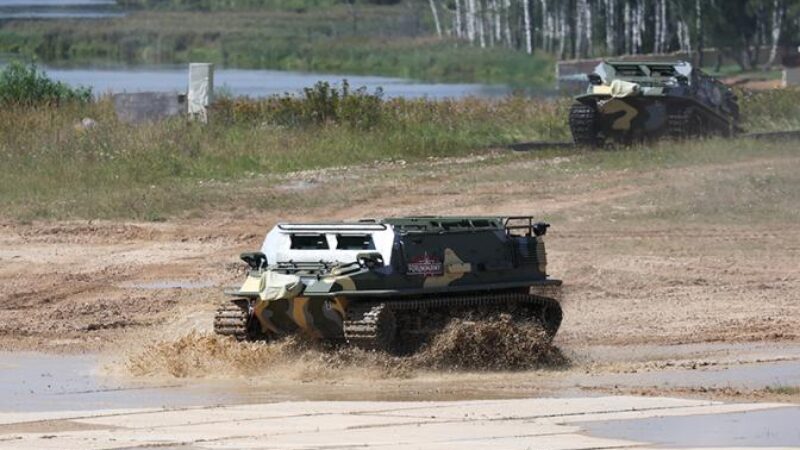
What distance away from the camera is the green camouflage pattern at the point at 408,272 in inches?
552

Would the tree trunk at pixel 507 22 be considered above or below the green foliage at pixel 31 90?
below

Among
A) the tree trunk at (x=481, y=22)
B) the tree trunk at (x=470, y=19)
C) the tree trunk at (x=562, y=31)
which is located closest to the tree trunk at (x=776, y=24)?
the tree trunk at (x=562, y=31)

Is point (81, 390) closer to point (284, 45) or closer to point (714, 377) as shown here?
point (714, 377)

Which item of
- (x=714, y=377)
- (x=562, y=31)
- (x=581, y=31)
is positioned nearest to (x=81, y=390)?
(x=714, y=377)

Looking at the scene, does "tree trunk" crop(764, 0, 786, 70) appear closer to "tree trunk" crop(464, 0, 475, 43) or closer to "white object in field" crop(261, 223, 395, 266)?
"tree trunk" crop(464, 0, 475, 43)

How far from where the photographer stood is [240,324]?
14445 mm

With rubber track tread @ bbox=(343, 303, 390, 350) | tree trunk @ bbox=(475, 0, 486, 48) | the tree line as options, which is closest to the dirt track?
rubber track tread @ bbox=(343, 303, 390, 350)

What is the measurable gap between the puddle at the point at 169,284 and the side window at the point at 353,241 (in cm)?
508

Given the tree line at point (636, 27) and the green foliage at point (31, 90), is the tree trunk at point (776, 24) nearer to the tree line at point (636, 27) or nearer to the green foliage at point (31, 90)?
the tree line at point (636, 27)

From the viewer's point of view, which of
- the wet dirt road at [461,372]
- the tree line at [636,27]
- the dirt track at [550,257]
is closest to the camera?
the wet dirt road at [461,372]

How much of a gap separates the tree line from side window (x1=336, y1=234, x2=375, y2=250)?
6032 centimetres

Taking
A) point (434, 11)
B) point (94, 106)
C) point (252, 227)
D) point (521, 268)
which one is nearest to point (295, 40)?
point (434, 11)

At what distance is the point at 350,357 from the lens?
46.5 feet

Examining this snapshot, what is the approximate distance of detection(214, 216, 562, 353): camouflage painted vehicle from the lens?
1402 cm
